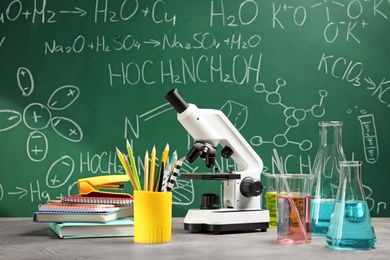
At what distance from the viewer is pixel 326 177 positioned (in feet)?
5.50

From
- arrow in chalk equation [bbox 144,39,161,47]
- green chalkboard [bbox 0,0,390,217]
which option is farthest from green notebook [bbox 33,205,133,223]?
arrow in chalk equation [bbox 144,39,161,47]

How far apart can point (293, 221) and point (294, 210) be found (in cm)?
3

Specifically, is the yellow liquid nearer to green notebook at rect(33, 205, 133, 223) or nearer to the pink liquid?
the pink liquid

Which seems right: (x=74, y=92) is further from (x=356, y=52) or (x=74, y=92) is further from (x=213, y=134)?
(x=356, y=52)

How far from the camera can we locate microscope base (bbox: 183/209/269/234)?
5.53 feet

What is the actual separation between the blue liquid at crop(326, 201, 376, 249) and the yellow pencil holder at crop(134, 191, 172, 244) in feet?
1.33

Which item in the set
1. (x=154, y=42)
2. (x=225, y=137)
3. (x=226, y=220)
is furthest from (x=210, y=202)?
(x=154, y=42)

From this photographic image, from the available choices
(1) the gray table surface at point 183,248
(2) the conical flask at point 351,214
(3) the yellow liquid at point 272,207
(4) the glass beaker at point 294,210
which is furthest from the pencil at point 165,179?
(3) the yellow liquid at point 272,207

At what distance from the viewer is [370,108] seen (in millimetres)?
2461

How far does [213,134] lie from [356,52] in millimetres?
1006

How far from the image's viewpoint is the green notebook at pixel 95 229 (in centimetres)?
159

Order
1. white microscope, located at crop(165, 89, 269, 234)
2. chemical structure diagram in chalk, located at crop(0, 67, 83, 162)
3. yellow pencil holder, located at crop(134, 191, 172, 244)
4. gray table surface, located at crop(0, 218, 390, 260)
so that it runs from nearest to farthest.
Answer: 1. gray table surface, located at crop(0, 218, 390, 260)
2. yellow pencil holder, located at crop(134, 191, 172, 244)
3. white microscope, located at crop(165, 89, 269, 234)
4. chemical structure diagram in chalk, located at crop(0, 67, 83, 162)

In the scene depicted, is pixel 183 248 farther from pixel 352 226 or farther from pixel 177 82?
pixel 177 82

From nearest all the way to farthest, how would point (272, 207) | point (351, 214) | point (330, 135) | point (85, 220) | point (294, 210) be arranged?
point (351, 214) → point (294, 210) → point (85, 220) → point (330, 135) → point (272, 207)
